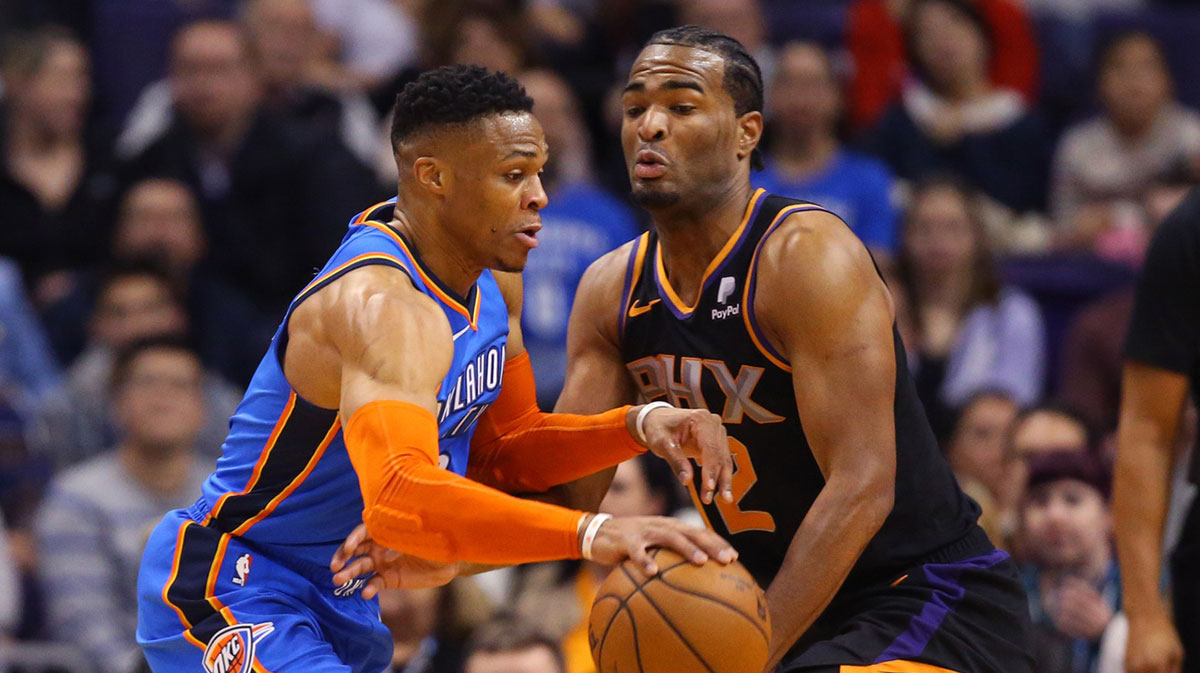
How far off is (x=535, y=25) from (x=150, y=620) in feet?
22.5

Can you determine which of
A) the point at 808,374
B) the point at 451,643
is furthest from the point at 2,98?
the point at 808,374

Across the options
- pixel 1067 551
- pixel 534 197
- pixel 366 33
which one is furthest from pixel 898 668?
pixel 366 33

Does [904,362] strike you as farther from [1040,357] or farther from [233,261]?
[233,261]

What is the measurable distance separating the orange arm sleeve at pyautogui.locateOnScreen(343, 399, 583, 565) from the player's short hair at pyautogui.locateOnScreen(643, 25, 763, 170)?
1.52 meters

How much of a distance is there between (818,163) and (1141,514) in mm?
4455

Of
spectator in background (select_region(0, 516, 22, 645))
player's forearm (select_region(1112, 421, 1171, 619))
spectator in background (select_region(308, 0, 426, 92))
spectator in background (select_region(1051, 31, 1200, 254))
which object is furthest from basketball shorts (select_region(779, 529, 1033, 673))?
spectator in background (select_region(308, 0, 426, 92))

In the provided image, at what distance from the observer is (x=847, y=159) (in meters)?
9.47

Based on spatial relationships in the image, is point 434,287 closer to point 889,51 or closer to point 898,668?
point 898,668

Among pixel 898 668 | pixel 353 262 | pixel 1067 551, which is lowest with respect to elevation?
pixel 1067 551

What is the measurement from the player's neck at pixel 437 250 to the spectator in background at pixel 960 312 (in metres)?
4.78

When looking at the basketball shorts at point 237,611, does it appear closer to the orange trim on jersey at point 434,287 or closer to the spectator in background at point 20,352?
the orange trim on jersey at point 434,287

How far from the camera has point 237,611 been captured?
14.6 feet

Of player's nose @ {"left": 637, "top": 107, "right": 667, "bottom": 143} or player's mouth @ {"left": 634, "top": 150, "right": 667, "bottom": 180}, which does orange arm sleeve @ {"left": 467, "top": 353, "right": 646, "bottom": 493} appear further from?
player's nose @ {"left": 637, "top": 107, "right": 667, "bottom": 143}

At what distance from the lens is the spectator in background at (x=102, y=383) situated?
27.9 ft
